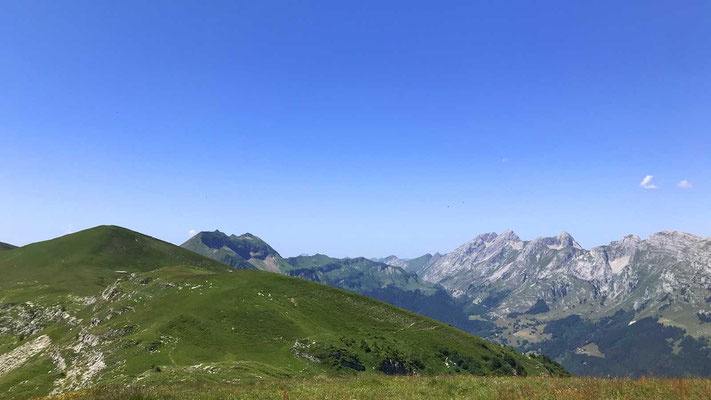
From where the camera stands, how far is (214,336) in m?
78.1

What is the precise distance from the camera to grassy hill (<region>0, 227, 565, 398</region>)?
2569 inches

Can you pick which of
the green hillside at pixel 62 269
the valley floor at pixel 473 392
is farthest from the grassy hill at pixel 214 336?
the valley floor at pixel 473 392

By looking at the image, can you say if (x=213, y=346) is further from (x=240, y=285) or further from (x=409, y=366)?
(x=409, y=366)

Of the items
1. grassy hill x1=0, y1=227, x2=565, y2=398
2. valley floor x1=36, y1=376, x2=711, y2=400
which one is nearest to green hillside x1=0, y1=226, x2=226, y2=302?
grassy hill x1=0, y1=227, x2=565, y2=398

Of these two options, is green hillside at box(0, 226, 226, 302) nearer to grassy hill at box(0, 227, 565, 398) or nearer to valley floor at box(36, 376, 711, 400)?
grassy hill at box(0, 227, 565, 398)

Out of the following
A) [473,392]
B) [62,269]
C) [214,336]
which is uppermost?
[62,269]

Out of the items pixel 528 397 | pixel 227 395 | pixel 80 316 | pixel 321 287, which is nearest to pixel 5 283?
pixel 80 316

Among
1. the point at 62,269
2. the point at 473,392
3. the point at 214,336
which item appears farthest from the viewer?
the point at 62,269

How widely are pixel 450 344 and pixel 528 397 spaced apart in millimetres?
95365

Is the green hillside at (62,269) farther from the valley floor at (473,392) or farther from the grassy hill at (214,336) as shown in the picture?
the valley floor at (473,392)

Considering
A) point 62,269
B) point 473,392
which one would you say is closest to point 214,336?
point 473,392

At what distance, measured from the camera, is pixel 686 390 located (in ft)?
52.2

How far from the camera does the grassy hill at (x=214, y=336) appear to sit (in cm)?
6525

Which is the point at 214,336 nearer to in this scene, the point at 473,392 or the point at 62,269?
the point at 473,392
